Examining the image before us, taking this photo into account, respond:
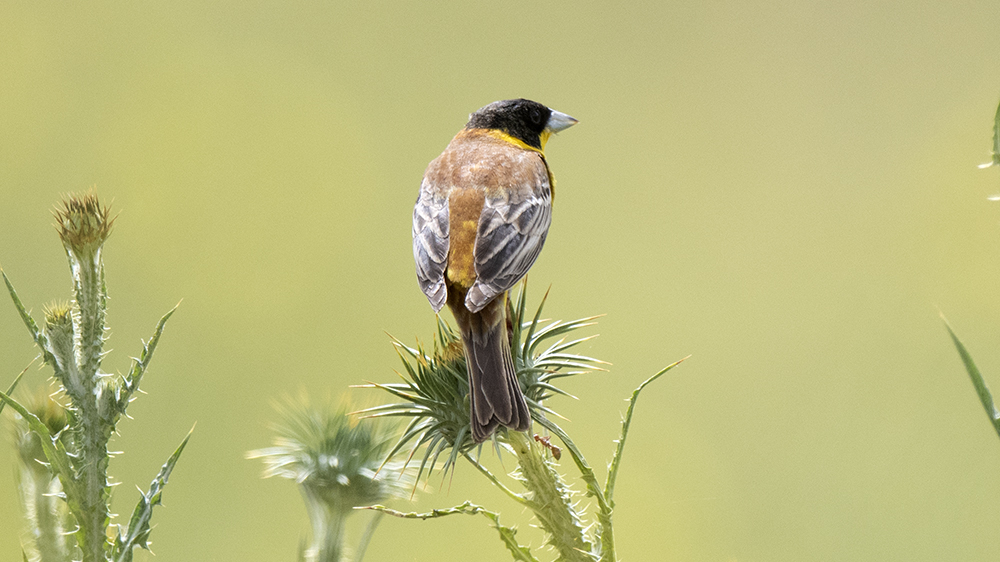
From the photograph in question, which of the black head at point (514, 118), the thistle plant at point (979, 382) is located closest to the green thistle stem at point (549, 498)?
the thistle plant at point (979, 382)

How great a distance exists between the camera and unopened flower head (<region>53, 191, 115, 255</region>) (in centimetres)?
212

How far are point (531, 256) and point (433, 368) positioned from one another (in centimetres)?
51

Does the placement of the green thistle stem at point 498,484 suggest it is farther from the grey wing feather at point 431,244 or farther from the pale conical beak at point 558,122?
the pale conical beak at point 558,122

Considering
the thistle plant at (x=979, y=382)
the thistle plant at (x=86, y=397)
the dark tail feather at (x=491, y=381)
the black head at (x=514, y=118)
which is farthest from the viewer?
the black head at (x=514, y=118)

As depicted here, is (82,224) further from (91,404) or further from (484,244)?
(484,244)

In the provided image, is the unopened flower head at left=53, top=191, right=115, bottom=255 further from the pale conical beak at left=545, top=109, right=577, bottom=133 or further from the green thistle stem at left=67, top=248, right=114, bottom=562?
the pale conical beak at left=545, top=109, right=577, bottom=133

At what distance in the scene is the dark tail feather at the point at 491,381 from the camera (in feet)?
6.97

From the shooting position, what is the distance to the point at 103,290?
2188 millimetres

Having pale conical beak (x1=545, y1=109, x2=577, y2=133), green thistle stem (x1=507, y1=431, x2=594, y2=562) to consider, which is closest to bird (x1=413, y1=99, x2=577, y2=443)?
green thistle stem (x1=507, y1=431, x2=594, y2=562)

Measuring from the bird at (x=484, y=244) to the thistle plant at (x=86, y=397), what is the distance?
2.69ft

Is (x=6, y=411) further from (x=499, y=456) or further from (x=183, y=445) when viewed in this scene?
(x=499, y=456)

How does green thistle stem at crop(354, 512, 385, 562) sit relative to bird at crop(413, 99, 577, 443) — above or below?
below

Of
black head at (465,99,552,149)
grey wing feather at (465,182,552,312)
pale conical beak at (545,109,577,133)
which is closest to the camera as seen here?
grey wing feather at (465,182,552,312)

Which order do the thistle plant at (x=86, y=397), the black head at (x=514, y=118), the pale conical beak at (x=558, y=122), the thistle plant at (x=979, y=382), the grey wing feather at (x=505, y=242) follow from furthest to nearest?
the pale conical beak at (x=558, y=122) → the black head at (x=514, y=118) → the grey wing feather at (x=505, y=242) → the thistle plant at (x=86, y=397) → the thistle plant at (x=979, y=382)
